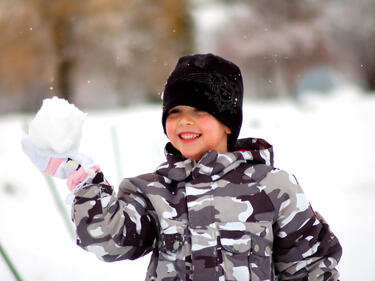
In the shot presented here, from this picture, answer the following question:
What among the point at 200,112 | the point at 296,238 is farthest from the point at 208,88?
the point at 296,238

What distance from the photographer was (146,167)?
7.22 ft

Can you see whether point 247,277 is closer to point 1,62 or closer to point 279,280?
point 279,280

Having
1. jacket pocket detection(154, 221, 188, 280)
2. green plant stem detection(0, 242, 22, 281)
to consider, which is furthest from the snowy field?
jacket pocket detection(154, 221, 188, 280)

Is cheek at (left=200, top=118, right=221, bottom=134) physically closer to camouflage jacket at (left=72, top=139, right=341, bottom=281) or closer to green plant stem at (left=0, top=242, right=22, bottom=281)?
camouflage jacket at (left=72, top=139, right=341, bottom=281)

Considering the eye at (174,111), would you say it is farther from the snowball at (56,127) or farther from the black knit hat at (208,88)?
the snowball at (56,127)

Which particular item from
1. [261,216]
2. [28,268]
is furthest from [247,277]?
[28,268]

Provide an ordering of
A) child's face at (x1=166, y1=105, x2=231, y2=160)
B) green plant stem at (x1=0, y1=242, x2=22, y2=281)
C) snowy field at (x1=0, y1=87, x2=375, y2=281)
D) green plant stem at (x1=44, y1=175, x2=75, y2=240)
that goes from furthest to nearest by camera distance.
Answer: green plant stem at (x1=44, y1=175, x2=75, y2=240)
snowy field at (x1=0, y1=87, x2=375, y2=281)
green plant stem at (x1=0, y1=242, x2=22, y2=281)
child's face at (x1=166, y1=105, x2=231, y2=160)

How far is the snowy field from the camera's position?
1.57 m

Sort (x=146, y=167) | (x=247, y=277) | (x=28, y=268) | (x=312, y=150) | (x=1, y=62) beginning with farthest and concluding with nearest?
1. (x=1, y=62)
2. (x=312, y=150)
3. (x=146, y=167)
4. (x=28, y=268)
5. (x=247, y=277)

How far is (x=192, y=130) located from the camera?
888 millimetres

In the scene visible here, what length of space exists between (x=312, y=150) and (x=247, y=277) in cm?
231

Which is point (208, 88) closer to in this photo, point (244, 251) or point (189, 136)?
point (189, 136)

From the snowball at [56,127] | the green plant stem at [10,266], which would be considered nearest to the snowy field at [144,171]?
the green plant stem at [10,266]

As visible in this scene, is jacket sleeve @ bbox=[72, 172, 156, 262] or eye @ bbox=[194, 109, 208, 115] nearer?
jacket sleeve @ bbox=[72, 172, 156, 262]
